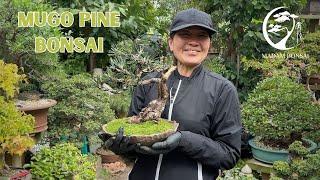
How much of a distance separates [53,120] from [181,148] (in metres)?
2.58

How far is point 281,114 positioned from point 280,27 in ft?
6.77

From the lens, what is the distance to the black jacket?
1.38m

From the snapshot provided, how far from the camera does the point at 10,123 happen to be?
8.34 feet

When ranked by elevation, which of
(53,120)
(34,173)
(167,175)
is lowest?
(34,173)

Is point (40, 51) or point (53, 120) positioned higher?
point (40, 51)

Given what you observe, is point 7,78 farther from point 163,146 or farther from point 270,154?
point 270,154

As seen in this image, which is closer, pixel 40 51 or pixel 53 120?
pixel 40 51

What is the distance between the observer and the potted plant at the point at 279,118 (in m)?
3.27

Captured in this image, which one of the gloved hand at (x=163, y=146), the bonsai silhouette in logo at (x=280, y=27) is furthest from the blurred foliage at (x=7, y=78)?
the bonsai silhouette in logo at (x=280, y=27)

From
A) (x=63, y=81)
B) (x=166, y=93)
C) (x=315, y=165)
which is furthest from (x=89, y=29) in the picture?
(x=166, y=93)

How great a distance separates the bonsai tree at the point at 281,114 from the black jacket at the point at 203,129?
1.99m

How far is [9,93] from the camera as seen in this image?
2.67 m

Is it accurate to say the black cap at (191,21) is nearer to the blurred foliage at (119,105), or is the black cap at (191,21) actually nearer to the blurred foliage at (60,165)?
the blurred foliage at (60,165)

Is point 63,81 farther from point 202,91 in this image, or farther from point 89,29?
point 202,91
